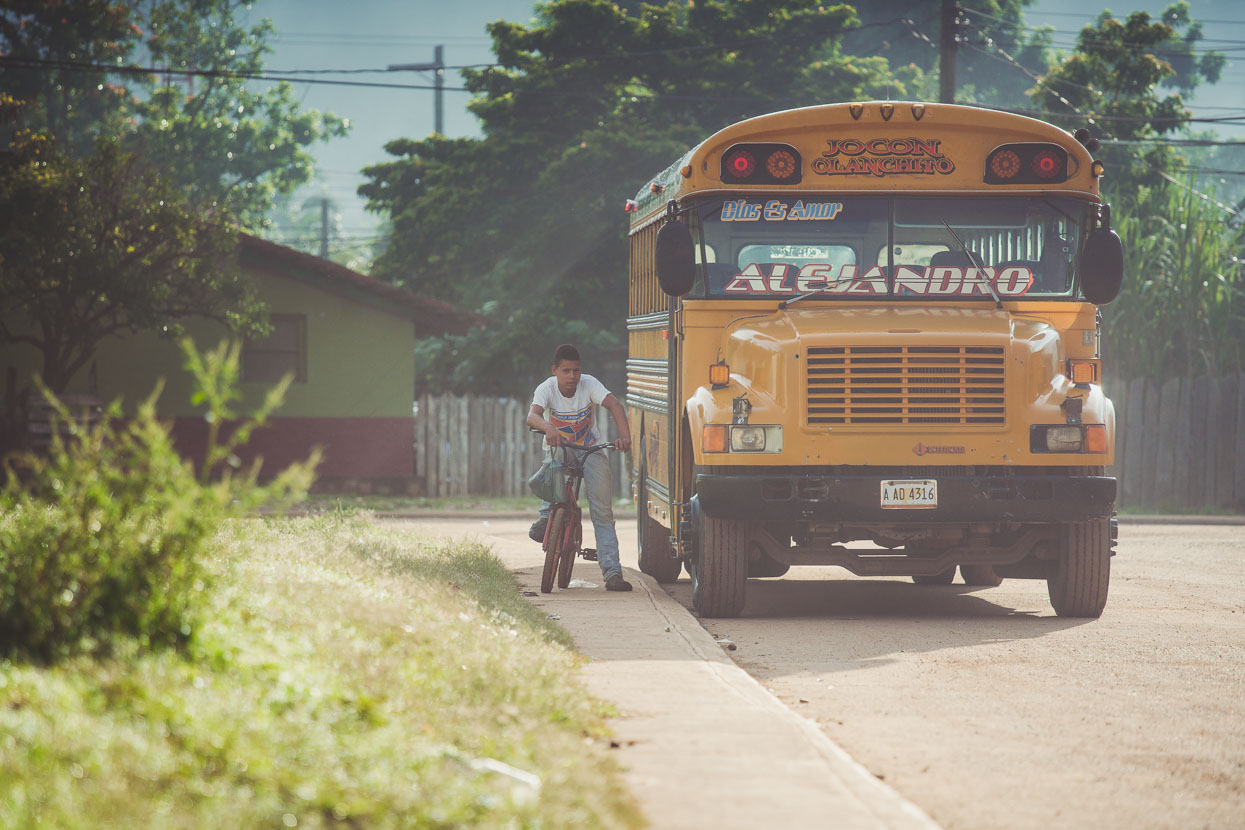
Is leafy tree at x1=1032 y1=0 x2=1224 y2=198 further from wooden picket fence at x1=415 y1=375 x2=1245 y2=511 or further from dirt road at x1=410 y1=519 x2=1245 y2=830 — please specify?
dirt road at x1=410 y1=519 x2=1245 y2=830

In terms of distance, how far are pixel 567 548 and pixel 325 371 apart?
16.4 meters

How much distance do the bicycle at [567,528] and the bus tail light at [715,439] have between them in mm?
1737

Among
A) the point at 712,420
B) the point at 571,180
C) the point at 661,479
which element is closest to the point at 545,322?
the point at 571,180

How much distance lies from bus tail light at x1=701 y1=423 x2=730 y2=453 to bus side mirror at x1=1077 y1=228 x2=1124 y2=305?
294cm

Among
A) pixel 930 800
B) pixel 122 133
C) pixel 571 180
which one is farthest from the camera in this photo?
pixel 122 133

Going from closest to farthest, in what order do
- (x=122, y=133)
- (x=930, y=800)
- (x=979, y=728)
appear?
(x=930, y=800)
(x=979, y=728)
(x=122, y=133)

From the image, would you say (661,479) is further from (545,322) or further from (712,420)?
(545,322)

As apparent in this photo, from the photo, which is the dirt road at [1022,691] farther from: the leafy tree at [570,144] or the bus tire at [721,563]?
the leafy tree at [570,144]

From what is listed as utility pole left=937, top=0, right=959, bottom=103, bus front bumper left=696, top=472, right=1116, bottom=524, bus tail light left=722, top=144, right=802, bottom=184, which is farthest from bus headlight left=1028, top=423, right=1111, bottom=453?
utility pole left=937, top=0, right=959, bottom=103

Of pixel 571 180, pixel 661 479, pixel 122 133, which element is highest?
pixel 122 133

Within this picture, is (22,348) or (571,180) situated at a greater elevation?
(571,180)

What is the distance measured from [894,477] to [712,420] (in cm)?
131

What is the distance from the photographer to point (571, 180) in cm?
3022

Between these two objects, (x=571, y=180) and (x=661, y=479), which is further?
(x=571, y=180)
